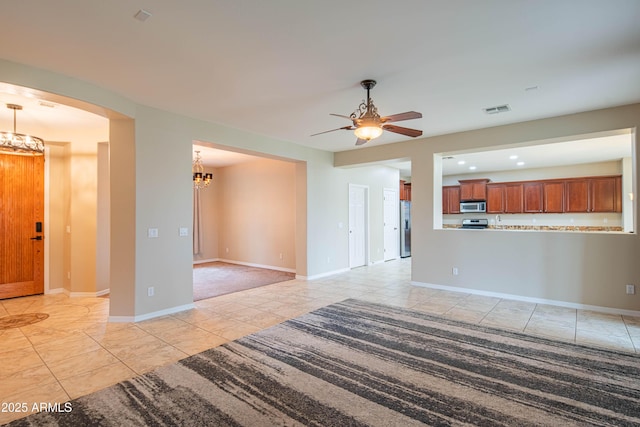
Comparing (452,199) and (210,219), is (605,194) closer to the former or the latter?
(452,199)

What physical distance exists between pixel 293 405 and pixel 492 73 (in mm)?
3553

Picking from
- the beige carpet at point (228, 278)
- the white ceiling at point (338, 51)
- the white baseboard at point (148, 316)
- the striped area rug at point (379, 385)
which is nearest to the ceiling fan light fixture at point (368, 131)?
the white ceiling at point (338, 51)

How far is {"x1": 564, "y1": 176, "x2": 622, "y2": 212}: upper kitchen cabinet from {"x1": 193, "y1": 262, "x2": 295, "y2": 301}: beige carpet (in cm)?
749

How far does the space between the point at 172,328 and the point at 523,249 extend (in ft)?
17.2

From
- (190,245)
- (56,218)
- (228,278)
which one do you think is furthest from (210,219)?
(190,245)

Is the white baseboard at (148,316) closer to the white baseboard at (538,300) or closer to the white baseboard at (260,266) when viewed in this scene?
the white baseboard at (260,266)

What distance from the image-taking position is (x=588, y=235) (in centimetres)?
438

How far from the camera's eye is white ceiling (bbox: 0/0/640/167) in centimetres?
216

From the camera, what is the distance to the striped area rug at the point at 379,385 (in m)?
2.08

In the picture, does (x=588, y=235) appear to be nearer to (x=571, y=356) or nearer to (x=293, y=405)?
(x=571, y=356)

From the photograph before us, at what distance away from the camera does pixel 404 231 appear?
964cm

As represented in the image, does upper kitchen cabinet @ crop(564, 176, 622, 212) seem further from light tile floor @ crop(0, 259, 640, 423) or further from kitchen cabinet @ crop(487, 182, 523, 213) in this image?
light tile floor @ crop(0, 259, 640, 423)

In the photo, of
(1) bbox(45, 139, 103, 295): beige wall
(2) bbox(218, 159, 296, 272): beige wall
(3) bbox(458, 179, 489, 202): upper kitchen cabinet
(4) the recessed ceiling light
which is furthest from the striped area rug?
(3) bbox(458, 179, 489, 202): upper kitchen cabinet

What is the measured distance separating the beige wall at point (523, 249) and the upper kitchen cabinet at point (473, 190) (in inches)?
174
